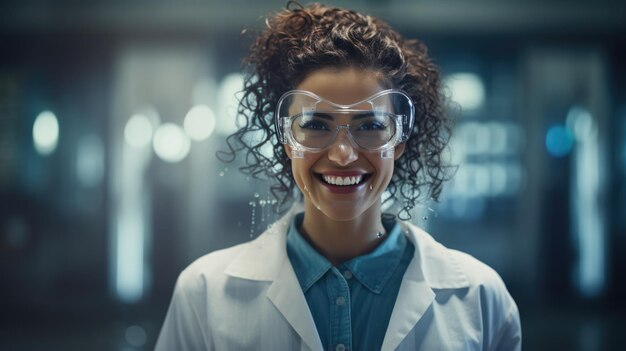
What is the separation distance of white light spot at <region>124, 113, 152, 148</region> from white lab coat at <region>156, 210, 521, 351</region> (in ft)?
9.58

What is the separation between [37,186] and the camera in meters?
4.28

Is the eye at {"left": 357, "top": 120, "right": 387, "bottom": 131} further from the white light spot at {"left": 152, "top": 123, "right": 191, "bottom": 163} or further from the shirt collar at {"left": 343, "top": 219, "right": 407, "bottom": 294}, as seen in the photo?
the white light spot at {"left": 152, "top": 123, "right": 191, "bottom": 163}

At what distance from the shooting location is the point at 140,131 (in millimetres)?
4172

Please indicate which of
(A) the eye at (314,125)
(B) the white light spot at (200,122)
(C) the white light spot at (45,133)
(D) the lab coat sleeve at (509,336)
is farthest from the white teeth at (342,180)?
(C) the white light spot at (45,133)

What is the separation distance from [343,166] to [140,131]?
128 inches

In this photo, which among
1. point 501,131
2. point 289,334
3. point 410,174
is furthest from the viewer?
point 501,131

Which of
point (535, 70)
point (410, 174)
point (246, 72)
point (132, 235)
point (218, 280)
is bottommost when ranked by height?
point (132, 235)

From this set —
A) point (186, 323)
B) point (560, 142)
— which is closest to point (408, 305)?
point (186, 323)

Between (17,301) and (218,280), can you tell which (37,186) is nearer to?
(17,301)

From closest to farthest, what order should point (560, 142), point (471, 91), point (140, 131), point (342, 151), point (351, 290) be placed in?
1. point (342, 151)
2. point (351, 290)
3. point (140, 131)
4. point (471, 91)
5. point (560, 142)

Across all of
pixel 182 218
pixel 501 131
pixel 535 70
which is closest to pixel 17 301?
pixel 182 218

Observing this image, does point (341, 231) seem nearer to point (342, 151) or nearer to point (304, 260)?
point (304, 260)

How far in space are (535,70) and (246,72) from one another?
3.43 m

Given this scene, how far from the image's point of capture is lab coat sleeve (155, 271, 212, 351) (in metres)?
1.37
